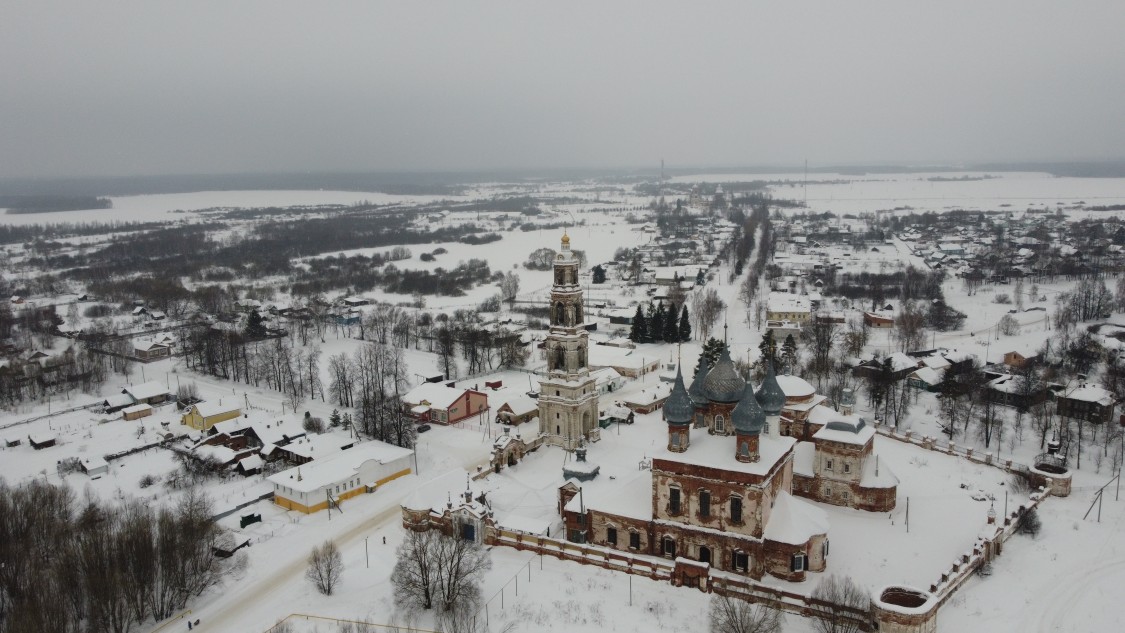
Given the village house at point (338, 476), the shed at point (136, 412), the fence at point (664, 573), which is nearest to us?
the fence at point (664, 573)

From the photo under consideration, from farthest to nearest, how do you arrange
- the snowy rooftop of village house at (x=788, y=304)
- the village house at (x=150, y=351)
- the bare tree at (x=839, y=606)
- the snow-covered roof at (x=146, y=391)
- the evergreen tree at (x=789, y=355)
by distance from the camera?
the snowy rooftop of village house at (x=788, y=304) → the village house at (x=150, y=351) → the evergreen tree at (x=789, y=355) → the snow-covered roof at (x=146, y=391) → the bare tree at (x=839, y=606)

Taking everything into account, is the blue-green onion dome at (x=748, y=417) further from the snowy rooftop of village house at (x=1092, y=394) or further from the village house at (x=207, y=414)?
the village house at (x=207, y=414)

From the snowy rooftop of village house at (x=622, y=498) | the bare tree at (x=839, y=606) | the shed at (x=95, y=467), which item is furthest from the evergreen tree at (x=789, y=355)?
the shed at (x=95, y=467)

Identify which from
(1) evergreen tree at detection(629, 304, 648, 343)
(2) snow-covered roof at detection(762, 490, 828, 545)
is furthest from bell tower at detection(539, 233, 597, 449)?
(1) evergreen tree at detection(629, 304, 648, 343)

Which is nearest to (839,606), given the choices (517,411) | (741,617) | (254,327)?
(741,617)

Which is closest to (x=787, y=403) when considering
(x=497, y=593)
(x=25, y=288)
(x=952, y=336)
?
(x=497, y=593)

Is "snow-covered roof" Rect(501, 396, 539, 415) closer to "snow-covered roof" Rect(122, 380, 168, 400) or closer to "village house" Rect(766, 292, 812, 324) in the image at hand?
"snow-covered roof" Rect(122, 380, 168, 400)

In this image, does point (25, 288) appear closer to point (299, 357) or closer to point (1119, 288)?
point (299, 357)
